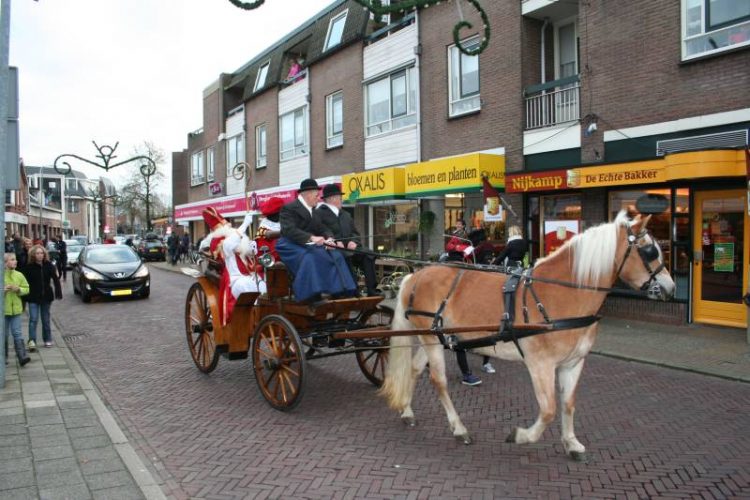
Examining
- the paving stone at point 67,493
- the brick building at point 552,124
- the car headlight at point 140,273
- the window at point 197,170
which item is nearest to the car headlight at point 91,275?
the car headlight at point 140,273

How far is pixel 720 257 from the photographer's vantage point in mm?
9766

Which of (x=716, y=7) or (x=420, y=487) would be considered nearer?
(x=420, y=487)

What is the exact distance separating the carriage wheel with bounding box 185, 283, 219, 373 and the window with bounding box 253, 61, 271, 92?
20.0 metres

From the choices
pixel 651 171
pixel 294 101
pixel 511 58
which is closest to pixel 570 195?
pixel 651 171

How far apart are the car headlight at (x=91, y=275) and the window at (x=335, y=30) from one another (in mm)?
10840

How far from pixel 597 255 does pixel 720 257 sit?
7.06 metres

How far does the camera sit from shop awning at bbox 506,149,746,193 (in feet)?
28.3

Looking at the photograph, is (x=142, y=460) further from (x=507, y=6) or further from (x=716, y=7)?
(x=507, y=6)

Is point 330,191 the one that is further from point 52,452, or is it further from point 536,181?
point 536,181

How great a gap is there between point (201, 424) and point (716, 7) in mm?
10465

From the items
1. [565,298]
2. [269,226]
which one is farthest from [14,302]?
[565,298]

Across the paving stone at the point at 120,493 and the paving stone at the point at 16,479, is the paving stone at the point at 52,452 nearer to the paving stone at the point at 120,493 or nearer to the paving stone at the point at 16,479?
the paving stone at the point at 16,479

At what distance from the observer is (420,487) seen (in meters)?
4.02

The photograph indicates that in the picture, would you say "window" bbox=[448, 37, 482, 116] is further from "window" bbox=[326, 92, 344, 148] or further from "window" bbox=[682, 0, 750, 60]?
"window" bbox=[326, 92, 344, 148]
